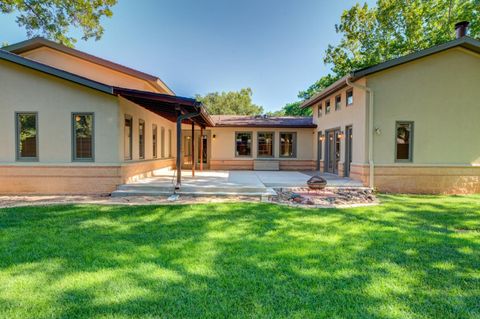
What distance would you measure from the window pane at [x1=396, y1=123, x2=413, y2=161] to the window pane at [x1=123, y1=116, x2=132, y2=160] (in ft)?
32.4

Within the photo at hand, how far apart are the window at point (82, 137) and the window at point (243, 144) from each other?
9.16m

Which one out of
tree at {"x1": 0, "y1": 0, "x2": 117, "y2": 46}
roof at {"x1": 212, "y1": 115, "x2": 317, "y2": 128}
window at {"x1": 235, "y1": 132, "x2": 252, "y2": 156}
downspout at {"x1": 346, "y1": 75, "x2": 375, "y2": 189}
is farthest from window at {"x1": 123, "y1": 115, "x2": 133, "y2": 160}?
downspout at {"x1": 346, "y1": 75, "x2": 375, "y2": 189}

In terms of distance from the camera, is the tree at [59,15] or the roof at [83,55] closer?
the roof at [83,55]

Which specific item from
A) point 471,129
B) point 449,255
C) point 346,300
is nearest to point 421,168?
point 471,129

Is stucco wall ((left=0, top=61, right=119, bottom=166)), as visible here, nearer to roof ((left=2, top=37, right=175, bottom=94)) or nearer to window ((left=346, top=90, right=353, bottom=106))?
roof ((left=2, top=37, right=175, bottom=94))

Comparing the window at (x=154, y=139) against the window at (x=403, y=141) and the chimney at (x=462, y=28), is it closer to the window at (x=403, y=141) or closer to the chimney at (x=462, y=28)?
the window at (x=403, y=141)

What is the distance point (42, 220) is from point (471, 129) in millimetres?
13824

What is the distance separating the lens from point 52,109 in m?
8.98

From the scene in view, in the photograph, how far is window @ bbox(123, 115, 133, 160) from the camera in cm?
972

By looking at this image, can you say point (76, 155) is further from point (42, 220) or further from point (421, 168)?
point (421, 168)

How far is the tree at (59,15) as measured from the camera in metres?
12.3

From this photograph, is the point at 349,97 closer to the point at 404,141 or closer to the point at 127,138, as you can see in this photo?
the point at 404,141

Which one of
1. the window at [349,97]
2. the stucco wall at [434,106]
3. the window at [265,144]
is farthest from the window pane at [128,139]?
the stucco wall at [434,106]

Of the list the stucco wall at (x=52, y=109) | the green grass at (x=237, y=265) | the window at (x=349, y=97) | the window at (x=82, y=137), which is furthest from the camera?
the window at (x=349, y=97)
